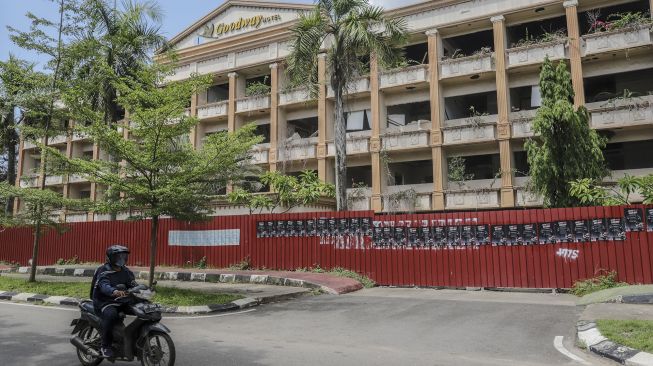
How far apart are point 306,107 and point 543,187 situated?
17.0 meters

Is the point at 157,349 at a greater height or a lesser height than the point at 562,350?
greater

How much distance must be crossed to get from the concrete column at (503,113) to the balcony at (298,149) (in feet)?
33.0

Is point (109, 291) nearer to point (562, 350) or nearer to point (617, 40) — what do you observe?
point (562, 350)

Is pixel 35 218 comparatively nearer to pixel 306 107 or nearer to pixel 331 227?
pixel 331 227

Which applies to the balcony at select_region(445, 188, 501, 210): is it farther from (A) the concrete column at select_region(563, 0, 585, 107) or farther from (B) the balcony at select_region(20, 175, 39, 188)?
(B) the balcony at select_region(20, 175, 39, 188)

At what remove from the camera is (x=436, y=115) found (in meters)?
25.3

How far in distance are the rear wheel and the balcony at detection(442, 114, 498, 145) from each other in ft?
68.6

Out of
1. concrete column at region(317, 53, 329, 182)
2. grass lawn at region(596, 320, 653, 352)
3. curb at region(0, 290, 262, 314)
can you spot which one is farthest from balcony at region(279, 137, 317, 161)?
grass lawn at region(596, 320, 653, 352)

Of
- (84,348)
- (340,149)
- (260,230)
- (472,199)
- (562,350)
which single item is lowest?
(562,350)

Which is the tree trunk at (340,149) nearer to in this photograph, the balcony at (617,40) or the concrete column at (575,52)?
the concrete column at (575,52)

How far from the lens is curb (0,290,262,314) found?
35.1ft

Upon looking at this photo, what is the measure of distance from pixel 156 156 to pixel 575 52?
64.7ft

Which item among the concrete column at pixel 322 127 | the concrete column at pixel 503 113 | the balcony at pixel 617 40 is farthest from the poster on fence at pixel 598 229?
the concrete column at pixel 322 127

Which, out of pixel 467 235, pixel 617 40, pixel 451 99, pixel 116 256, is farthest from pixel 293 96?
pixel 116 256
